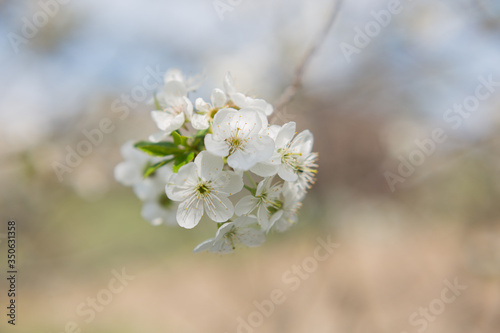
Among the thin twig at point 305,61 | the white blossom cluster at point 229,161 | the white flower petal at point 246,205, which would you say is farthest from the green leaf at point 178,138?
the thin twig at point 305,61

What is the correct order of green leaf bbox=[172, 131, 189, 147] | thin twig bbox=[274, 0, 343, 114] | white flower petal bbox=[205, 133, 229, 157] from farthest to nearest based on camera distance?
thin twig bbox=[274, 0, 343, 114] < green leaf bbox=[172, 131, 189, 147] < white flower petal bbox=[205, 133, 229, 157]

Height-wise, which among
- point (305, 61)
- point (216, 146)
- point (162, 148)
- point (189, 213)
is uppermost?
point (305, 61)

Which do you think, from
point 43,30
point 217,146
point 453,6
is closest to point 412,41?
point 453,6

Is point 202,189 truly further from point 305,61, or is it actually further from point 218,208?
point 305,61

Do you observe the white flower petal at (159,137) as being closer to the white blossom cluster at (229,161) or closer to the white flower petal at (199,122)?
the white blossom cluster at (229,161)

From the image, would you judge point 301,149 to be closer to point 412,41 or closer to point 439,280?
point 412,41

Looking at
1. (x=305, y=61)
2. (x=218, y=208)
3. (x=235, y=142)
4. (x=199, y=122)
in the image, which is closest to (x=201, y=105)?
(x=199, y=122)

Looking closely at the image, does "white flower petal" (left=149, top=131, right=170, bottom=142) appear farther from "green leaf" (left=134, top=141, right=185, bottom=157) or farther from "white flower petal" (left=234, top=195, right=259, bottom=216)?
"white flower petal" (left=234, top=195, right=259, bottom=216)

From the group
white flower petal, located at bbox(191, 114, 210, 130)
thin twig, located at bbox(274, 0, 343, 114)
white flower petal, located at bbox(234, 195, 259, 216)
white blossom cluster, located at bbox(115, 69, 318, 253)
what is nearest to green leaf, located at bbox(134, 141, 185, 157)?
white blossom cluster, located at bbox(115, 69, 318, 253)
